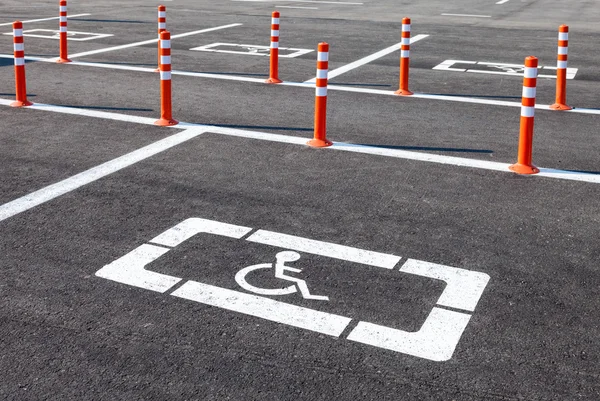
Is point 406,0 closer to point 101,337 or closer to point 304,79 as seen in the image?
point 304,79

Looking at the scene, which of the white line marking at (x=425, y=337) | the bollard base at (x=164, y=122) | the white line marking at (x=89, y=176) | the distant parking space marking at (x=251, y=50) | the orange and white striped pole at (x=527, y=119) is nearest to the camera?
the white line marking at (x=425, y=337)

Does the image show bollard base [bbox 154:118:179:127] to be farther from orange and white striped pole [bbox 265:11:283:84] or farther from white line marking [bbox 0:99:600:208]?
orange and white striped pole [bbox 265:11:283:84]

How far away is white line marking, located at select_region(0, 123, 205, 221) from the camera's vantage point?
299 inches

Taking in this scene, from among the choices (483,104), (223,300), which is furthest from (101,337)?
(483,104)

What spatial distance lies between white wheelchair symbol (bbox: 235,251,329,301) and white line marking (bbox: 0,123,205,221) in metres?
2.48

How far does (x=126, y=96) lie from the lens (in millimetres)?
12773

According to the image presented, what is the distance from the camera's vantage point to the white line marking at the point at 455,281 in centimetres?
576

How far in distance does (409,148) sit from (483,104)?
10.7 ft

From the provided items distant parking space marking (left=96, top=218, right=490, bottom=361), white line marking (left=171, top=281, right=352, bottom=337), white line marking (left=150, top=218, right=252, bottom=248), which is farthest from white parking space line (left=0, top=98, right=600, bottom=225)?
white line marking (left=171, top=281, right=352, bottom=337)

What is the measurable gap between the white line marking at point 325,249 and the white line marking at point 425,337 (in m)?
0.98

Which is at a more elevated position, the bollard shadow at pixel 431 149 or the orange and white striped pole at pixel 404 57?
the orange and white striped pole at pixel 404 57

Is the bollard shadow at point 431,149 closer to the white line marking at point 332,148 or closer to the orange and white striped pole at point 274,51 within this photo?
the white line marking at point 332,148

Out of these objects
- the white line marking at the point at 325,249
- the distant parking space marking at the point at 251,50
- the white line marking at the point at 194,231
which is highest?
the distant parking space marking at the point at 251,50

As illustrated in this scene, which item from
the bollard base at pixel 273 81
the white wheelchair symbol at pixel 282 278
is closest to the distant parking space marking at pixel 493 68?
the bollard base at pixel 273 81
